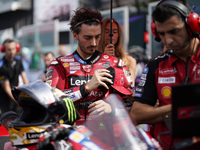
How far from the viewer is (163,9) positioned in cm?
193

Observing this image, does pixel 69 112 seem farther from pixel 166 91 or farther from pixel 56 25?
pixel 56 25

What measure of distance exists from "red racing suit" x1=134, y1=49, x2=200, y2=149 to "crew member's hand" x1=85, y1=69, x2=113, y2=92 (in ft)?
1.48

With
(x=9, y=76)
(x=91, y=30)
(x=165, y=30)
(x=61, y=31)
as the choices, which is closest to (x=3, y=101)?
(x=9, y=76)

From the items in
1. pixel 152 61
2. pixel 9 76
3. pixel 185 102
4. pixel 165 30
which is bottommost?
pixel 9 76

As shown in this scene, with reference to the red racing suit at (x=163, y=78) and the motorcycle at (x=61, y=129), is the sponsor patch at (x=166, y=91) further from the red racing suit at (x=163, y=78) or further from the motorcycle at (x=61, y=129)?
the motorcycle at (x=61, y=129)

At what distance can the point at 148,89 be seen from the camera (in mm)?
2141

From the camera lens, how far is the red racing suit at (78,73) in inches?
108

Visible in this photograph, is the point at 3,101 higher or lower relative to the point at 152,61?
lower

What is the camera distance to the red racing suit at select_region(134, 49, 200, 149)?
1.98m

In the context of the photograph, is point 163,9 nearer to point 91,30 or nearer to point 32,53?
point 91,30

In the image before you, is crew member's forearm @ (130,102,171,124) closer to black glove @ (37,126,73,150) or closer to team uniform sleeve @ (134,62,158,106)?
team uniform sleeve @ (134,62,158,106)

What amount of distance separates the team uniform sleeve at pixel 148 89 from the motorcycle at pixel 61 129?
1.12 ft

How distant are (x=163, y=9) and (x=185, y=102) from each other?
722 millimetres

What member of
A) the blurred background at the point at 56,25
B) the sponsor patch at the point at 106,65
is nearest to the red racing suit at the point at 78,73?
the sponsor patch at the point at 106,65
